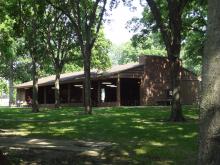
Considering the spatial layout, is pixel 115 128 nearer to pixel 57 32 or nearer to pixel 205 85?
pixel 205 85

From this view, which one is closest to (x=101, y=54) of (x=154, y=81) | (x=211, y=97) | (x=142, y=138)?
(x=154, y=81)

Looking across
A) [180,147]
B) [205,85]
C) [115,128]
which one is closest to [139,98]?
[115,128]

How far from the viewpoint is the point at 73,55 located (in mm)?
46312

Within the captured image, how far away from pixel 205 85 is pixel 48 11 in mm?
33936

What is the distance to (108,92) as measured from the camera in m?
52.2

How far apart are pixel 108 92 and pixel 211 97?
45973 millimetres

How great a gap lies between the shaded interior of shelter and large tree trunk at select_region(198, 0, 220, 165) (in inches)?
1478

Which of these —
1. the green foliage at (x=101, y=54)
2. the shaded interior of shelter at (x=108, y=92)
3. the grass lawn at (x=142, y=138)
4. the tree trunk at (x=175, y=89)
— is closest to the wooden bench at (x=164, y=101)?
the shaded interior of shelter at (x=108, y=92)

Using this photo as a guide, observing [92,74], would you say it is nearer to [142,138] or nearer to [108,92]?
[108,92]

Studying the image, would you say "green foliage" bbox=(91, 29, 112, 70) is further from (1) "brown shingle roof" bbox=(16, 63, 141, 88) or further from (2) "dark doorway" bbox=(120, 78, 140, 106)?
(2) "dark doorway" bbox=(120, 78, 140, 106)

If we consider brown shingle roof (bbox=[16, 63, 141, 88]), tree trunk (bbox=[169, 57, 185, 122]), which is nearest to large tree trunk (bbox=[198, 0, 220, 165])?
tree trunk (bbox=[169, 57, 185, 122])

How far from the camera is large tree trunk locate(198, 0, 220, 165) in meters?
6.20

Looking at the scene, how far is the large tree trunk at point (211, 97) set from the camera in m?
6.20

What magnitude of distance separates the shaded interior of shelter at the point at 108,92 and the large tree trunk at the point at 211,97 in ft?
123
